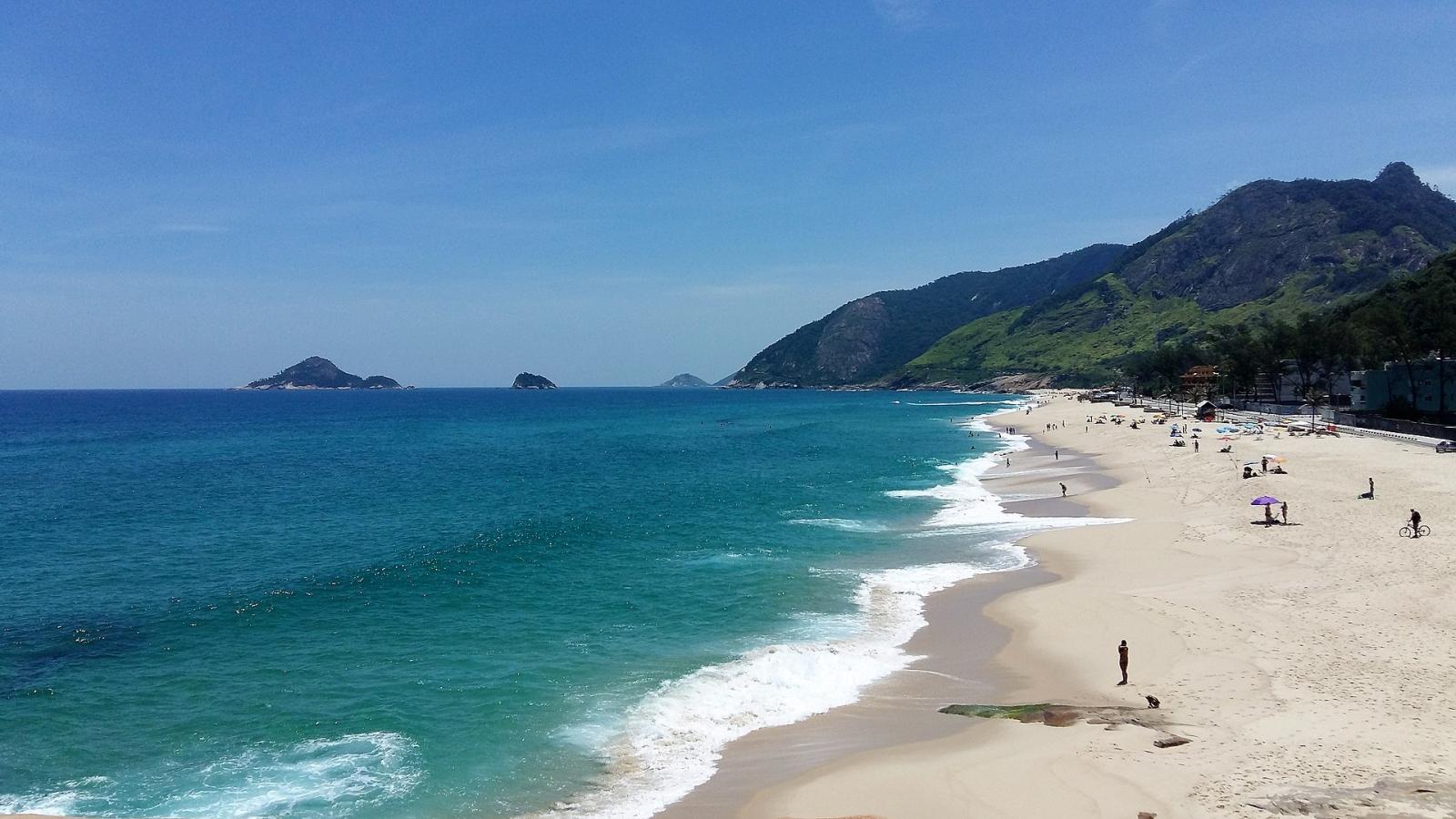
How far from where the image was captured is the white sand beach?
14359 millimetres

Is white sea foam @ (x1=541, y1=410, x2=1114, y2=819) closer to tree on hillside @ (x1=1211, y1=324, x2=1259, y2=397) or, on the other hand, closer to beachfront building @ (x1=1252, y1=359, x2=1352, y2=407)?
beachfront building @ (x1=1252, y1=359, x2=1352, y2=407)

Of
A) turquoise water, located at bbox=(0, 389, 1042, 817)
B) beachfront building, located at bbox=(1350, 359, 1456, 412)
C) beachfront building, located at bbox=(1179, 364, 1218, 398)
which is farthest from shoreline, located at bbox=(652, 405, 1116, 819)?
beachfront building, located at bbox=(1179, 364, 1218, 398)

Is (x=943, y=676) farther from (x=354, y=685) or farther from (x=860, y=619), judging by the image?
(x=354, y=685)

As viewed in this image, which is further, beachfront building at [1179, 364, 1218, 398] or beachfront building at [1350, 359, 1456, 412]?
beachfront building at [1179, 364, 1218, 398]

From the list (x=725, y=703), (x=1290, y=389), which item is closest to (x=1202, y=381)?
(x=1290, y=389)

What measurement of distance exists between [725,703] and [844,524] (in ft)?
85.6

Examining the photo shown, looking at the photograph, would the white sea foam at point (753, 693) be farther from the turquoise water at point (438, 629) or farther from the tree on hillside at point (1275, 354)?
the tree on hillside at point (1275, 354)

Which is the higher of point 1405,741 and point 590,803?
point 1405,741

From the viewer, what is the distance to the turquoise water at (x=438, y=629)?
17.5m

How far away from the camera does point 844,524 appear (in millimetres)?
45812

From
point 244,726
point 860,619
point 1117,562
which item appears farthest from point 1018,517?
point 244,726

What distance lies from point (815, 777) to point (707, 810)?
8.25 ft

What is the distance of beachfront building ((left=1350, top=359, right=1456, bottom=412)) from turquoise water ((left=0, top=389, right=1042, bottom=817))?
46700mm

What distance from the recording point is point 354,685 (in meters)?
22.6
